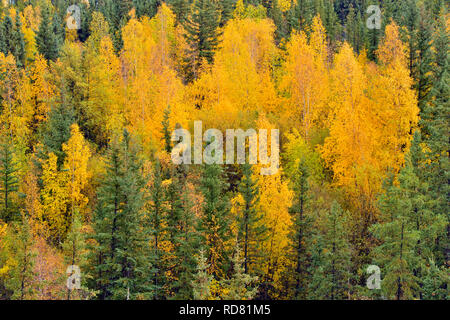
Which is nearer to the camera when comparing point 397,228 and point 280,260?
point 397,228

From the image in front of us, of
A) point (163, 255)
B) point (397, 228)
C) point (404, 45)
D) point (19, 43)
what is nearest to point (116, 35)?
point (19, 43)

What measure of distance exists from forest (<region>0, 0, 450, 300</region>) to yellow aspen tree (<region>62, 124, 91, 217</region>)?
161 millimetres

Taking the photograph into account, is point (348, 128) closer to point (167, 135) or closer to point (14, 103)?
point (167, 135)

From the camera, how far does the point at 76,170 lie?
39.6 meters

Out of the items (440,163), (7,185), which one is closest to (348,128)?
(440,163)

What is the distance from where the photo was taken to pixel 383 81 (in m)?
37.6

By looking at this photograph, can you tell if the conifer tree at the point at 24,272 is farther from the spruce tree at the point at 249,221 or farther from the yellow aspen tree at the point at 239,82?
the yellow aspen tree at the point at 239,82

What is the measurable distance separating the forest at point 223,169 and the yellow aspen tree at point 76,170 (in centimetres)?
16

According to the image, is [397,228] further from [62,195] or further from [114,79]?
[114,79]

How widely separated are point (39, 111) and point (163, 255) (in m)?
28.1

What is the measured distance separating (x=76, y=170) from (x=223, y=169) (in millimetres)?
12575

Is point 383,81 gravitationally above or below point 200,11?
below

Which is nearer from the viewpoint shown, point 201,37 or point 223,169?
point 223,169

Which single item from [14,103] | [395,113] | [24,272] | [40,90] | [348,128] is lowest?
[24,272]
